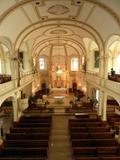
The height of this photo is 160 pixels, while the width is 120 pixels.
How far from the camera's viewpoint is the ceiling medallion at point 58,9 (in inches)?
499

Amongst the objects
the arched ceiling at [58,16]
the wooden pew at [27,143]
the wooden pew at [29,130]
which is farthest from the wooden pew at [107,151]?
the arched ceiling at [58,16]

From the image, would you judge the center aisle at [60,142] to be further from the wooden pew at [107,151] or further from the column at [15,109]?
the column at [15,109]

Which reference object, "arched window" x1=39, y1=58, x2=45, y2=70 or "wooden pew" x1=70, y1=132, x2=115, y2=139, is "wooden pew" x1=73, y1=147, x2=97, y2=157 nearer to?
"wooden pew" x1=70, y1=132, x2=115, y2=139

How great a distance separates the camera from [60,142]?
1426cm

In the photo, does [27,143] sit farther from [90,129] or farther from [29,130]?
[90,129]

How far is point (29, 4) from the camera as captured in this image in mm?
11719

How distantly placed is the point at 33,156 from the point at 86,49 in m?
17.4

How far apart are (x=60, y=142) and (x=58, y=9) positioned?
30.4 feet

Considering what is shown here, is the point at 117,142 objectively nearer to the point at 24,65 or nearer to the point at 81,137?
the point at 81,137

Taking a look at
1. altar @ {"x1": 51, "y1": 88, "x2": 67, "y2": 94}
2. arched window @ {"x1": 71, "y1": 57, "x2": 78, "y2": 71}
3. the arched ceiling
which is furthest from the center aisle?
arched window @ {"x1": 71, "y1": 57, "x2": 78, "y2": 71}

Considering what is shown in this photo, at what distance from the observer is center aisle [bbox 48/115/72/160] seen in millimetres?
12158

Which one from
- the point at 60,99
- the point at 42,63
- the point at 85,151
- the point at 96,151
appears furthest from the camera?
the point at 42,63

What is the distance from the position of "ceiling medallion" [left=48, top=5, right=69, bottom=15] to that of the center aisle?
9193 mm

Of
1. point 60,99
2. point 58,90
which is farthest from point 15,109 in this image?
point 58,90
